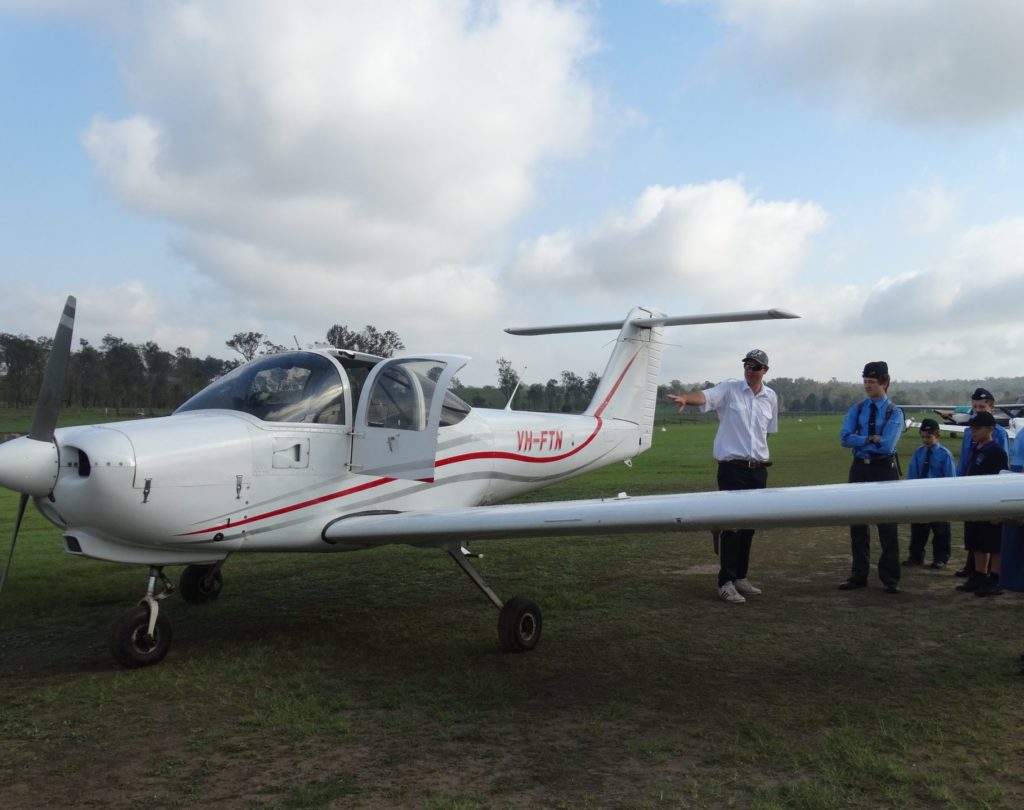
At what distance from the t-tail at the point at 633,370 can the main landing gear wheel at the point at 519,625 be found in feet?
13.3

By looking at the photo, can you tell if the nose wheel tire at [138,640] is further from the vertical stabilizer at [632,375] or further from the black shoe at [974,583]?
the black shoe at [974,583]

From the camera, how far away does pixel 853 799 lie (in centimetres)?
280

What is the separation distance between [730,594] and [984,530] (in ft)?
7.03

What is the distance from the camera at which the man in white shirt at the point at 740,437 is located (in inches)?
245

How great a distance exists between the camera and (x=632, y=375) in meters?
9.05

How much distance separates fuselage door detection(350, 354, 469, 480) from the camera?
17.6ft

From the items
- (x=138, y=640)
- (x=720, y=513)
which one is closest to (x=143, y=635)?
(x=138, y=640)

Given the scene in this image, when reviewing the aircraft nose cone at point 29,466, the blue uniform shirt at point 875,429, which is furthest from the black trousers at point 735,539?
the aircraft nose cone at point 29,466

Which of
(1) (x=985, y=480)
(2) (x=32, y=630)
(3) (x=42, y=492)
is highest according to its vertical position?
(1) (x=985, y=480)

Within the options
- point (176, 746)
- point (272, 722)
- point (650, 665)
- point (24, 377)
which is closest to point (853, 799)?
point (650, 665)

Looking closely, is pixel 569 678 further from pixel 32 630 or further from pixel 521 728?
pixel 32 630

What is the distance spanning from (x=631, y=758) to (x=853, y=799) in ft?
2.92

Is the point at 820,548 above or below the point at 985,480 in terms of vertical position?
below

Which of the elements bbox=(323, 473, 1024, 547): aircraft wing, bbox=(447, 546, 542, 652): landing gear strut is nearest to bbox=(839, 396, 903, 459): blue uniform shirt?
bbox=(323, 473, 1024, 547): aircraft wing
